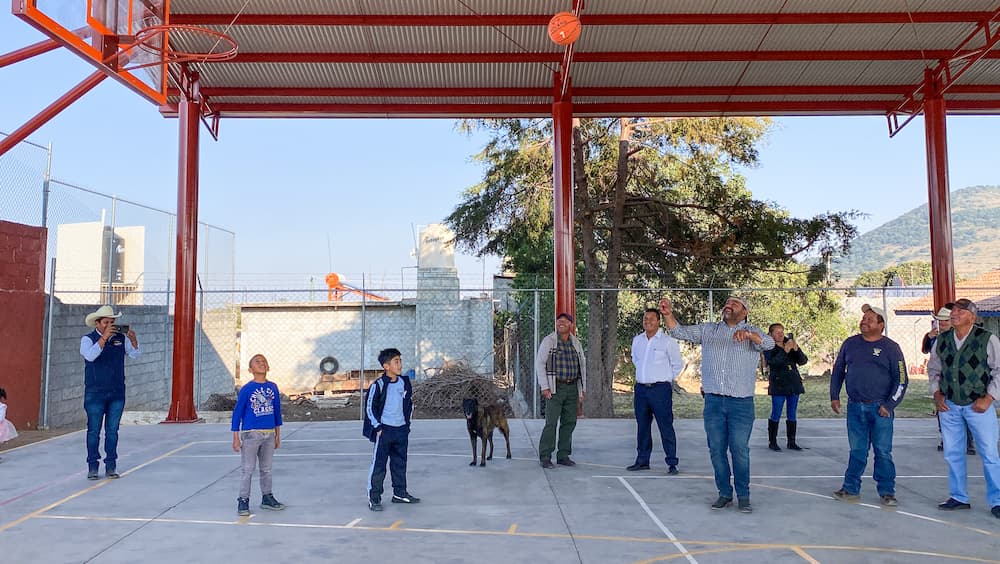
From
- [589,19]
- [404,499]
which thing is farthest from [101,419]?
[589,19]

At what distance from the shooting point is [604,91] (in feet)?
45.4

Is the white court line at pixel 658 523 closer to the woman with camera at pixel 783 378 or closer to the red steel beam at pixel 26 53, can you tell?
the woman with camera at pixel 783 378

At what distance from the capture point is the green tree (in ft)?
61.3

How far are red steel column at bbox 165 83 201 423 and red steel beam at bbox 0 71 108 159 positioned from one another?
71.2 inches

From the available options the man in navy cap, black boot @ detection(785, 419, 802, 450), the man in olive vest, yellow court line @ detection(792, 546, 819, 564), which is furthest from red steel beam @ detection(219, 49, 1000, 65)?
yellow court line @ detection(792, 546, 819, 564)

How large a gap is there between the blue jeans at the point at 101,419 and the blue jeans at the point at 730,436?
6300mm

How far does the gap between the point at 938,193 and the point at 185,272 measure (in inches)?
549

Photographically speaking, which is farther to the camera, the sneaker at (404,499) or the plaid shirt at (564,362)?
the plaid shirt at (564,362)

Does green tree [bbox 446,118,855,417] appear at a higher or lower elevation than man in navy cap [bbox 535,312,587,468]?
higher

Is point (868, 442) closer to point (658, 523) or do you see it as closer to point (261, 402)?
point (658, 523)

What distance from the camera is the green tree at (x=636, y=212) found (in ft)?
61.3

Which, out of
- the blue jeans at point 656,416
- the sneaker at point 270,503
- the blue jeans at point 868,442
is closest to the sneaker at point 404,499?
the sneaker at point 270,503

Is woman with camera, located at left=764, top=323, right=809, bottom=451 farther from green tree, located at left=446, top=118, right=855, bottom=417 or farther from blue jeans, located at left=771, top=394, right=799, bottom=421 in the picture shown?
green tree, located at left=446, top=118, right=855, bottom=417

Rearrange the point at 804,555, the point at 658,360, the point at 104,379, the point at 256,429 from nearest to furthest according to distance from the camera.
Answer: the point at 804,555 < the point at 256,429 < the point at 104,379 < the point at 658,360
